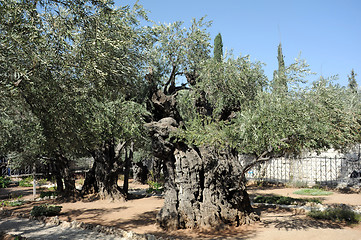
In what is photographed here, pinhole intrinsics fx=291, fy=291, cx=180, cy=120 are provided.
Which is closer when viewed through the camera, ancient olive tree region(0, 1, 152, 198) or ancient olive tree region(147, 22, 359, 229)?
ancient olive tree region(0, 1, 152, 198)

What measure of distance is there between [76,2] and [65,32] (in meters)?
0.76

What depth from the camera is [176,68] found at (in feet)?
43.0

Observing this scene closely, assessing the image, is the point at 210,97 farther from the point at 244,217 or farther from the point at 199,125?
the point at 244,217

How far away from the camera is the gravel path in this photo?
361 inches

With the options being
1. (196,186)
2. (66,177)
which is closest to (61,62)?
(196,186)

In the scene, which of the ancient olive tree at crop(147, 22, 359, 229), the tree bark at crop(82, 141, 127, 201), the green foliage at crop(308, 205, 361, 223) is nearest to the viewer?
the ancient olive tree at crop(147, 22, 359, 229)

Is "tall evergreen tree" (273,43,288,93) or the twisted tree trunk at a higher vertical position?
"tall evergreen tree" (273,43,288,93)

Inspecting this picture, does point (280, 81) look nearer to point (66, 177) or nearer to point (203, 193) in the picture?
point (203, 193)

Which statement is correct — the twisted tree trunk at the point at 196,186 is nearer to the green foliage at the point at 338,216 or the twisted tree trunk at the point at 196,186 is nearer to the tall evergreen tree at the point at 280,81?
the green foliage at the point at 338,216

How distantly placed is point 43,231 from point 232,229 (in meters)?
6.47

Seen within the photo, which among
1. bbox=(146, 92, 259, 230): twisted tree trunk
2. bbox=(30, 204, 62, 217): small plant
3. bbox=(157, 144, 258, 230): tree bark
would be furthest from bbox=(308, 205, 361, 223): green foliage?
bbox=(30, 204, 62, 217): small plant

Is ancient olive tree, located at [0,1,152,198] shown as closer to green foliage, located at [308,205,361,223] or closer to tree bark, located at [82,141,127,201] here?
tree bark, located at [82,141,127,201]

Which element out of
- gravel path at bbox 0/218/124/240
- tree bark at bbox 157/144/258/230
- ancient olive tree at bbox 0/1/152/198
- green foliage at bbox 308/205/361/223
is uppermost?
ancient olive tree at bbox 0/1/152/198

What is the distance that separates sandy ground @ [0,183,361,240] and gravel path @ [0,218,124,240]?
310mm
